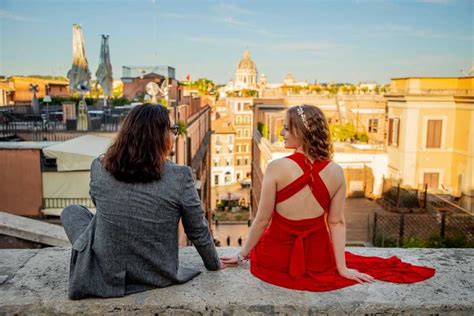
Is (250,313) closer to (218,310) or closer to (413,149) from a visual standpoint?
(218,310)

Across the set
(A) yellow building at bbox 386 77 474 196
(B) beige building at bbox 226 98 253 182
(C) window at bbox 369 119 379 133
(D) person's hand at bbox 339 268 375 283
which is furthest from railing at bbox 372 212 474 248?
(B) beige building at bbox 226 98 253 182

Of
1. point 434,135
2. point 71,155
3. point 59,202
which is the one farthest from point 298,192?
point 434,135

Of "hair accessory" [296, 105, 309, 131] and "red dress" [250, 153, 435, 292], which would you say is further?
"hair accessory" [296, 105, 309, 131]

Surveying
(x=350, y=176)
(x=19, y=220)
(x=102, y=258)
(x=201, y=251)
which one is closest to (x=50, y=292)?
(x=102, y=258)

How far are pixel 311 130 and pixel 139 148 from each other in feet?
3.35

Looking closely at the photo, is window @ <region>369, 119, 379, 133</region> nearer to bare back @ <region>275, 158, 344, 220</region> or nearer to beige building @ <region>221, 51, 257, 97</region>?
bare back @ <region>275, 158, 344, 220</region>

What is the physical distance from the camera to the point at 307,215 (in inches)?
111

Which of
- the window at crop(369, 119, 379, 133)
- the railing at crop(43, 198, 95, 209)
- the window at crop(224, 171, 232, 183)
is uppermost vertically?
the window at crop(369, 119, 379, 133)

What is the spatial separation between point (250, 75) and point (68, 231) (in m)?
140

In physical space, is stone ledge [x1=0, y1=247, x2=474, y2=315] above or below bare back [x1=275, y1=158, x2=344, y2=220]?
below

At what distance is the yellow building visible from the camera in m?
23.5

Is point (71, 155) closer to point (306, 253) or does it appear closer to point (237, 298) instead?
point (306, 253)

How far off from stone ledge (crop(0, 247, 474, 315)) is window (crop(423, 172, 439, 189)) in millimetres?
23410

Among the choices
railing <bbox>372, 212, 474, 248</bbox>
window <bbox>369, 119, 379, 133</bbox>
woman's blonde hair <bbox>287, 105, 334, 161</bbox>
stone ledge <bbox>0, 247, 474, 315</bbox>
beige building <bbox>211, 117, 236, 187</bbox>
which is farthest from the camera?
beige building <bbox>211, 117, 236, 187</bbox>
